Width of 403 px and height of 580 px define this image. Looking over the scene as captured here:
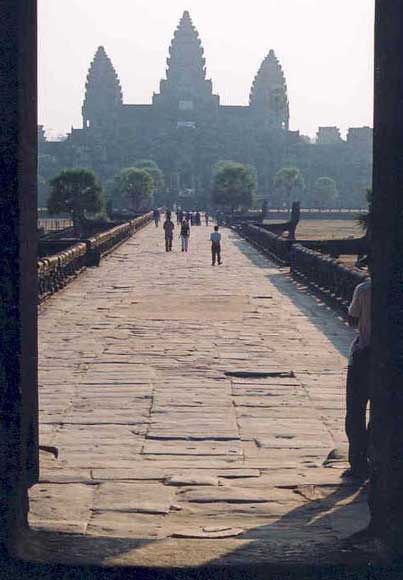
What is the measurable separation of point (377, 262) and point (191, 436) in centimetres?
324

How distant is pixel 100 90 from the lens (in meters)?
170

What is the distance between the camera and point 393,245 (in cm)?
423

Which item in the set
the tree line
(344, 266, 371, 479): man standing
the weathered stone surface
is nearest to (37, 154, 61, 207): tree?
the tree line

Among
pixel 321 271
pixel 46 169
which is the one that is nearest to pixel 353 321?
pixel 321 271

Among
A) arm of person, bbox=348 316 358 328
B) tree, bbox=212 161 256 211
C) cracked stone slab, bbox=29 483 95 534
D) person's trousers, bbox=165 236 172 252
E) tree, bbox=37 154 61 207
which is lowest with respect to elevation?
person's trousers, bbox=165 236 172 252

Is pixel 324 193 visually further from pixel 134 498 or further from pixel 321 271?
pixel 134 498

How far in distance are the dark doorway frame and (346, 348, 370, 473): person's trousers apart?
158 cm

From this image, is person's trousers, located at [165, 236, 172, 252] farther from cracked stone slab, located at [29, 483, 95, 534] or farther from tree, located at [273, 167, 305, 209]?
tree, located at [273, 167, 305, 209]

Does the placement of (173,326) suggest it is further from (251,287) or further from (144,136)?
(144,136)

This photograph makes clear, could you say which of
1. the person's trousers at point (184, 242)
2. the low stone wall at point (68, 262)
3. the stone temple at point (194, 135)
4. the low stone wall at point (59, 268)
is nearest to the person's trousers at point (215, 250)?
the low stone wall at point (68, 262)

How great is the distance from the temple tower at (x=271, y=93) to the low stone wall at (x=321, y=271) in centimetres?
14288

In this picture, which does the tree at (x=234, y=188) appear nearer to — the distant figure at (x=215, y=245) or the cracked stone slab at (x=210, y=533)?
the distant figure at (x=215, y=245)

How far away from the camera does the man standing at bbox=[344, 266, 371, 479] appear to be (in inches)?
240

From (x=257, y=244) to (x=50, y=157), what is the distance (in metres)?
122
